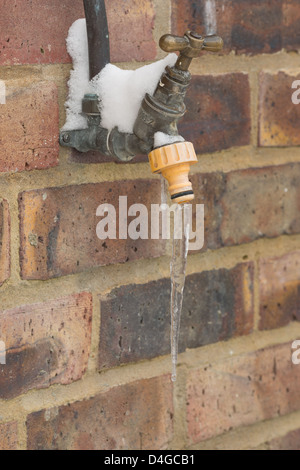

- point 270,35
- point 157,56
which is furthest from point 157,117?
point 270,35

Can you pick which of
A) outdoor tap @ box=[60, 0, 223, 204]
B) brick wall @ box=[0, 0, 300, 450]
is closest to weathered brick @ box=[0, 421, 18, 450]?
brick wall @ box=[0, 0, 300, 450]

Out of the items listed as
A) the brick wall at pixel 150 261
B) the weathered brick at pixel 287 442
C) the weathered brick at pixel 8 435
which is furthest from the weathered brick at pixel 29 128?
the weathered brick at pixel 287 442

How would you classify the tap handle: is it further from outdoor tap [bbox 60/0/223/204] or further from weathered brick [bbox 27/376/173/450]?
weathered brick [bbox 27/376/173/450]

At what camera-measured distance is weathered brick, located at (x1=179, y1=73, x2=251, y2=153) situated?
661 mm

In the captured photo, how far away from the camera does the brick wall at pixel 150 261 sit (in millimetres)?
580

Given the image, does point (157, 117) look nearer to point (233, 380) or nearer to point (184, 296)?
point (184, 296)

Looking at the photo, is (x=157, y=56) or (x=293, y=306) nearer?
(x=157, y=56)

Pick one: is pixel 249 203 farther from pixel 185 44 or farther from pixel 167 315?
pixel 185 44

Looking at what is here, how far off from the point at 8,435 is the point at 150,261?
21 cm

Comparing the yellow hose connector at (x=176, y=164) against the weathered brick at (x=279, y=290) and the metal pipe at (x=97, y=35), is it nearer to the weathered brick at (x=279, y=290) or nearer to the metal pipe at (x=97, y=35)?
the metal pipe at (x=97, y=35)

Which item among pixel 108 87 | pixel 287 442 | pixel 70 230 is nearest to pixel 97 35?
pixel 108 87

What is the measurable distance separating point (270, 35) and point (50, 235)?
0.31m

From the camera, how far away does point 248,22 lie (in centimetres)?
68

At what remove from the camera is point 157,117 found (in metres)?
0.53
